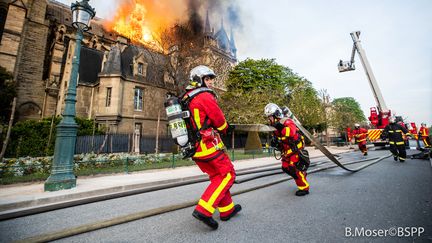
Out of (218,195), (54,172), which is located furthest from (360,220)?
(54,172)

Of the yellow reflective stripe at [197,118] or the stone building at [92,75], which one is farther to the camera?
the stone building at [92,75]

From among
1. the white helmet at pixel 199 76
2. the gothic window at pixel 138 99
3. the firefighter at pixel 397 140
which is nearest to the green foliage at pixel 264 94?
the gothic window at pixel 138 99

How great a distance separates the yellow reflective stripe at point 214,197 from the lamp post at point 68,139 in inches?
201

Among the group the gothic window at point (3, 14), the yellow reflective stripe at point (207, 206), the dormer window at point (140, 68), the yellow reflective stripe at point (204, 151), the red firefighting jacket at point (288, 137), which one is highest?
the gothic window at point (3, 14)

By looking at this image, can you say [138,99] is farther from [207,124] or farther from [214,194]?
[214,194]

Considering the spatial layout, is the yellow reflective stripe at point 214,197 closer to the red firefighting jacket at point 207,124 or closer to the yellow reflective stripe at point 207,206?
the yellow reflective stripe at point 207,206

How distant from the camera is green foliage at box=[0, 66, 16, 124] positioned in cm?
1906

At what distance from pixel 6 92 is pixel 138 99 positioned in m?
12.1

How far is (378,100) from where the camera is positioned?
15703 mm

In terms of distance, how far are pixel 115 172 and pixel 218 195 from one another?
7.45 m

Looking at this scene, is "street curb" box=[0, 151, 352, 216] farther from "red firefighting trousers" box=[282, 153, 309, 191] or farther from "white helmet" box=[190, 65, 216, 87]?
"red firefighting trousers" box=[282, 153, 309, 191]

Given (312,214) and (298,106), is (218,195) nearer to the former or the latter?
(312,214)

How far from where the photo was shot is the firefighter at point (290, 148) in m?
4.25

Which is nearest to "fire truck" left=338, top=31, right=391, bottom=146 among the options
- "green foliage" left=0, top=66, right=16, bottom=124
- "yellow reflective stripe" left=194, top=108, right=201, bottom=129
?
"yellow reflective stripe" left=194, top=108, right=201, bottom=129
